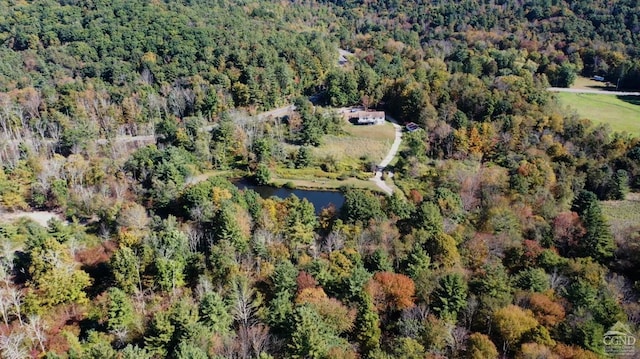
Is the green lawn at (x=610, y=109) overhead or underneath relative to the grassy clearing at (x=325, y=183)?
overhead

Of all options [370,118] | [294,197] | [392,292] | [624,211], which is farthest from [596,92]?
[392,292]

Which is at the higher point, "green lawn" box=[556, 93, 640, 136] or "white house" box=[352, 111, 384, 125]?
"green lawn" box=[556, 93, 640, 136]

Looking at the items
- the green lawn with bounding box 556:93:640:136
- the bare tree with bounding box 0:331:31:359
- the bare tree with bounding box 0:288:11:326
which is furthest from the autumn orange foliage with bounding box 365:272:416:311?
the green lawn with bounding box 556:93:640:136

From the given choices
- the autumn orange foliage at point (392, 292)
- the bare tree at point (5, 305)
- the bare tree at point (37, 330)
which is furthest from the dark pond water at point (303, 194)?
the bare tree at point (37, 330)

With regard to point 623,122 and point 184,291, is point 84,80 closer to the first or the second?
point 184,291

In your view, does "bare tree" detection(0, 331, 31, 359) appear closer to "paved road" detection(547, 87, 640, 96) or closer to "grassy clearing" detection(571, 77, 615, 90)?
"paved road" detection(547, 87, 640, 96)

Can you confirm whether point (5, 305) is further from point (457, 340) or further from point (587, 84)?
point (587, 84)

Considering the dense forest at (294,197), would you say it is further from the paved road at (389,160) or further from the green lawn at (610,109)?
the green lawn at (610,109)
